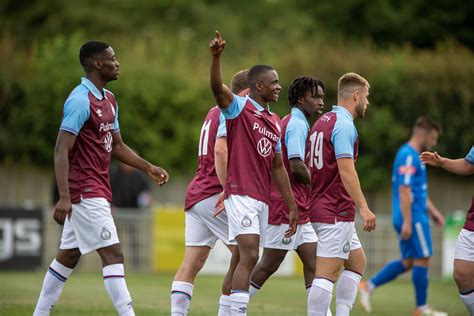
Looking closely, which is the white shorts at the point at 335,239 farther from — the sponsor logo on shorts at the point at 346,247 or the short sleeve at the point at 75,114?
the short sleeve at the point at 75,114

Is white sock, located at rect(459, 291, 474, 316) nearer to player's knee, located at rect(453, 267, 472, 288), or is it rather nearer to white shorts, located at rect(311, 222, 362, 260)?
player's knee, located at rect(453, 267, 472, 288)

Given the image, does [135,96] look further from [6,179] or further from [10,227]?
[10,227]

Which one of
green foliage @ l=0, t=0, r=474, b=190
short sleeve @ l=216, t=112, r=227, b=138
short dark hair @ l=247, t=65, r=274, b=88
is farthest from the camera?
green foliage @ l=0, t=0, r=474, b=190

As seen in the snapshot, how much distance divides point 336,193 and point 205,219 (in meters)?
1.35

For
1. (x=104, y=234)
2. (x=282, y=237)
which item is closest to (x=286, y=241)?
(x=282, y=237)

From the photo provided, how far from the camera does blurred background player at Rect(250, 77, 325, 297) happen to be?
9.77m

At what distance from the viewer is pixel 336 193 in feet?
31.3

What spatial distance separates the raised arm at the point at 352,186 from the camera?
901 centimetres

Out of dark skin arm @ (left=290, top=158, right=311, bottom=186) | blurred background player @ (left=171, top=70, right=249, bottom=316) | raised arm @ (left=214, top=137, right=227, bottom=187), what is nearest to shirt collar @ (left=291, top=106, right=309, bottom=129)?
dark skin arm @ (left=290, top=158, right=311, bottom=186)

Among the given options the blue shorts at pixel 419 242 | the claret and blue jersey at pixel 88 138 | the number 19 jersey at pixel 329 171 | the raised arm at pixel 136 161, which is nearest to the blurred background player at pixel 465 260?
the number 19 jersey at pixel 329 171

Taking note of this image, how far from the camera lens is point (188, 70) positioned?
2709 centimetres

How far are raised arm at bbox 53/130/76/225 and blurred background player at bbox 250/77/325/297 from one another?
2147mm

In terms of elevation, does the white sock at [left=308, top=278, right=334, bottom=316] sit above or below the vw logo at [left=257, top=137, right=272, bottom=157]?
below

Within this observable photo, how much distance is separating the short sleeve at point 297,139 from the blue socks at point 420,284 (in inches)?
169
